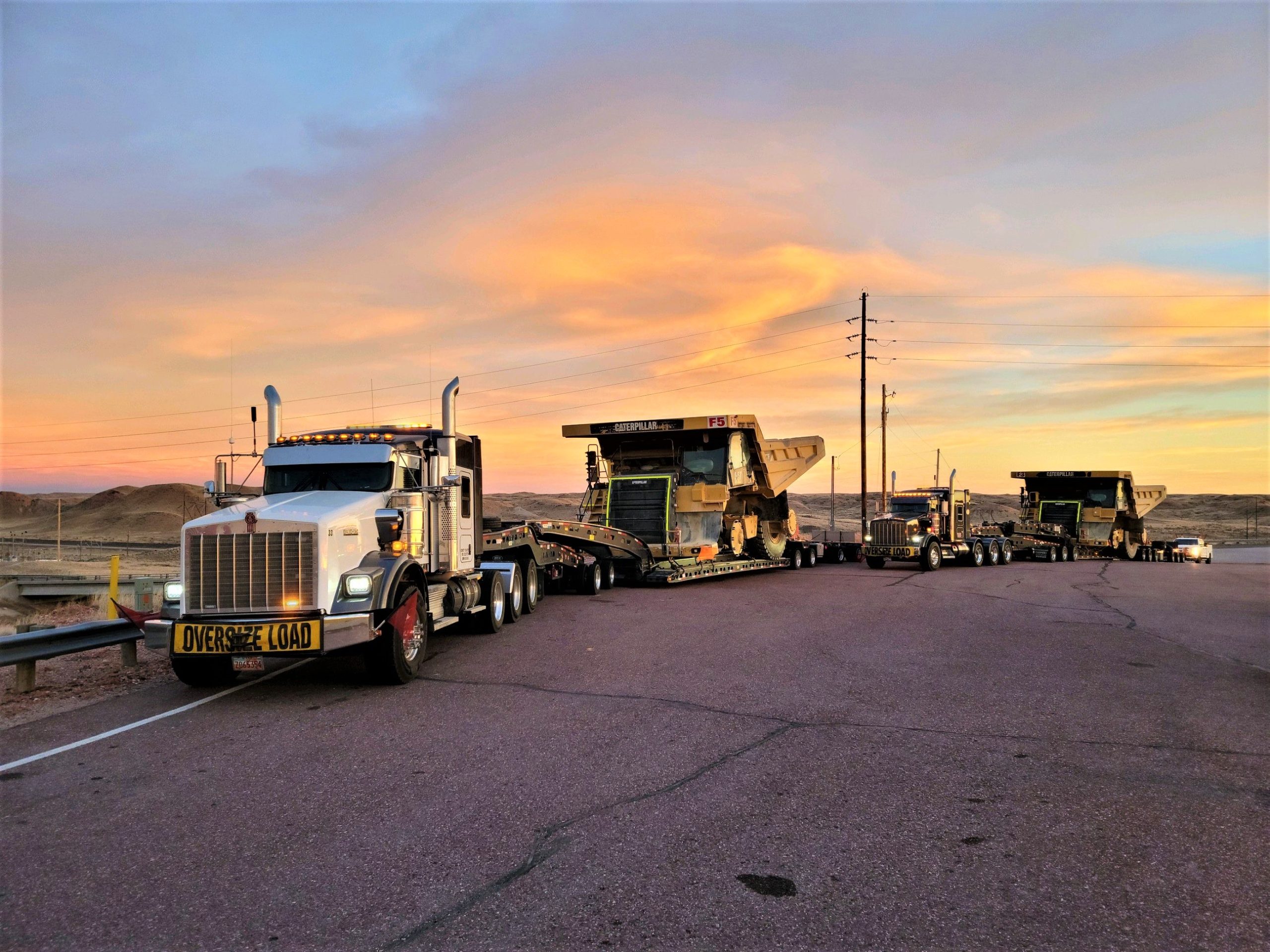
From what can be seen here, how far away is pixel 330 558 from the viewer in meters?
8.87

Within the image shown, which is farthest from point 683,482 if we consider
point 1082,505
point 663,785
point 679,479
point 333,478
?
point 1082,505

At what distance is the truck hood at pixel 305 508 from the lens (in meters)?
8.82

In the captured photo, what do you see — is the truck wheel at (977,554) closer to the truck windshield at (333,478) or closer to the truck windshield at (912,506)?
the truck windshield at (912,506)

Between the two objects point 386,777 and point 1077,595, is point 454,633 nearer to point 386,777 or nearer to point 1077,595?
point 386,777

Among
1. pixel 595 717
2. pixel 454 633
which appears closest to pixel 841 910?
pixel 595 717

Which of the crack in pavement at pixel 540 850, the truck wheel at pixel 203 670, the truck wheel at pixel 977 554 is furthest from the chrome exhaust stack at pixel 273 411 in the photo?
the truck wheel at pixel 977 554

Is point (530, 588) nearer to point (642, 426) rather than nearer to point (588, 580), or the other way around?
point (588, 580)

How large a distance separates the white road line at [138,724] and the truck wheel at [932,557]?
22573 millimetres

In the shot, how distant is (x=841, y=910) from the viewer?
3.99 m

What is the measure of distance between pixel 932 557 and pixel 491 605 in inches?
783

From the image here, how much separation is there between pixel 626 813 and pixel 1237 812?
3.73 meters

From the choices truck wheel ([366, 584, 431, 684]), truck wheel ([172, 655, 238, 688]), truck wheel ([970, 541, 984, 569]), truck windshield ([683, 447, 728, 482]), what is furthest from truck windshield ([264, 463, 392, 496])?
truck wheel ([970, 541, 984, 569])

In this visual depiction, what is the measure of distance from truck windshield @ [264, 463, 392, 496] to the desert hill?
58121 mm

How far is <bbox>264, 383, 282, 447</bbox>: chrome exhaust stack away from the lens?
1162 centimetres
